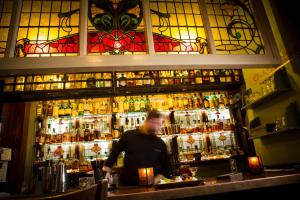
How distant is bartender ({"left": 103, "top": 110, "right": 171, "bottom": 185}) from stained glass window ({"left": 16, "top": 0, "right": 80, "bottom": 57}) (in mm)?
1204

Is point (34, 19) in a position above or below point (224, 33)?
above

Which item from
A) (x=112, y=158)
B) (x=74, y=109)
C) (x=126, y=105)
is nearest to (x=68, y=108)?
(x=74, y=109)

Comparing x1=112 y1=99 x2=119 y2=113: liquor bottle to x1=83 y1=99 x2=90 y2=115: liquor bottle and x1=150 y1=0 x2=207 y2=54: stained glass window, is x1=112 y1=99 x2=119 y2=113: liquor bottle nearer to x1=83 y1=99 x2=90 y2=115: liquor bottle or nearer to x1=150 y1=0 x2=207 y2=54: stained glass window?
x1=83 y1=99 x2=90 y2=115: liquor bottle

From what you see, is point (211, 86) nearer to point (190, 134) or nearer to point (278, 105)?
point (190, 134)

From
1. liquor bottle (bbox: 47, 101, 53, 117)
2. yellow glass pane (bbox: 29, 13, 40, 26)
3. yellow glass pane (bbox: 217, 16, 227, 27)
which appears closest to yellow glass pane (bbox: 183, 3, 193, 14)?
yellow glass pane (bbox: 217, 16, 227, 27)

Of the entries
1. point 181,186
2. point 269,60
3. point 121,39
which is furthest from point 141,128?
point 269,60

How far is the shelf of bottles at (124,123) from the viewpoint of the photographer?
4.96 metres

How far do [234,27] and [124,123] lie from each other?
3.24 metres

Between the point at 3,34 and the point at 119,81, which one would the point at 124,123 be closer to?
the point at 119,81

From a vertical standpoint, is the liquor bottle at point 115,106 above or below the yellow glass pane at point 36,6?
below

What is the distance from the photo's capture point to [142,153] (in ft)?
8.94

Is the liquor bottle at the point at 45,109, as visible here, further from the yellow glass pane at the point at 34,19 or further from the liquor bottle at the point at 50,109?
the yellow glass pane at the point at 34,19

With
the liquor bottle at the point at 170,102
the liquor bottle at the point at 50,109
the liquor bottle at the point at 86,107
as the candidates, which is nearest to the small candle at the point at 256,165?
the liquor bottle at the point at 170,102

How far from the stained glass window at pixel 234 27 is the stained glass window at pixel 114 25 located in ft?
2.81
